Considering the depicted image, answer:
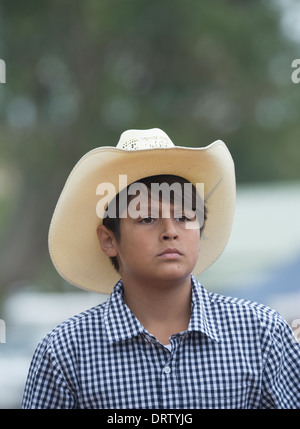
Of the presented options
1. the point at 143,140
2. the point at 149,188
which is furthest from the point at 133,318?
the point at 143,140

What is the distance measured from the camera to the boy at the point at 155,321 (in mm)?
1326

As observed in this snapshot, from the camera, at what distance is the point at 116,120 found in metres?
6.44

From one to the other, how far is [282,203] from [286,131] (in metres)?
0.97

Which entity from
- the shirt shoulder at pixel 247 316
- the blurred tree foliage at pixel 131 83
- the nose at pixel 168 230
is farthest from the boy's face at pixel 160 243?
the blurred tree foliage at pixel 131 83

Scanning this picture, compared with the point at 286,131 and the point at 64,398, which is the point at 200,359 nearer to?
the point at 64,398

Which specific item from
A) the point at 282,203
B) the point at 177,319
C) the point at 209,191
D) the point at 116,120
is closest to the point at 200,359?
the point at 177,319

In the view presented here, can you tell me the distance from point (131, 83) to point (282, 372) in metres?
5.39

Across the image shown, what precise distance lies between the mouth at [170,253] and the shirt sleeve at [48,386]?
0.26 metres

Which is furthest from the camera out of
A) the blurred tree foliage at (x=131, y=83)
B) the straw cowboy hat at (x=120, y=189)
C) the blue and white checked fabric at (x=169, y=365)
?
the blurred tree foliage at (x=131, y=83)

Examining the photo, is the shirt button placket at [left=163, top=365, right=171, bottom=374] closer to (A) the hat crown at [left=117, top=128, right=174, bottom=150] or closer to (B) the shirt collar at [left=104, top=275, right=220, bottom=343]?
(B) the shirt collar at [left=104, top=275, right=220, bottom=343]

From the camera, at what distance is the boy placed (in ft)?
4.35

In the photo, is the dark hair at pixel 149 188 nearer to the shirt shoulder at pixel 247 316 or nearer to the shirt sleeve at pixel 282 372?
the shirt shoulder at pixel 247 316

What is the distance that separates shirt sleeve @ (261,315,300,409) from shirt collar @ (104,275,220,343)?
109mm

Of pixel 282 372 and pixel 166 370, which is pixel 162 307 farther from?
pixel 282 372
